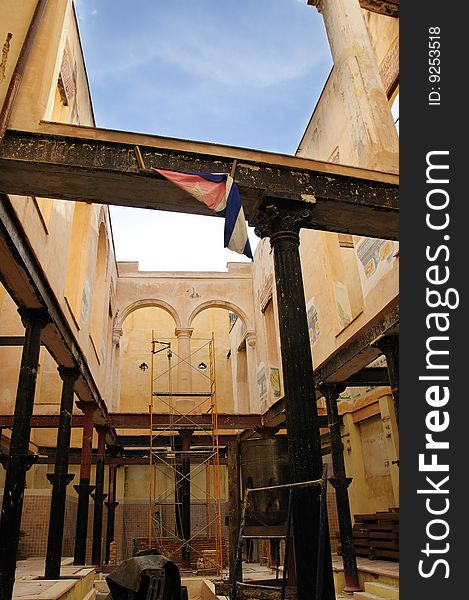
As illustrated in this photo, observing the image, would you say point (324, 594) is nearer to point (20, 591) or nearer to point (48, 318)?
point (20, 591)

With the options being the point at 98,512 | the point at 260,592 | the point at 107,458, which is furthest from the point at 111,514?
the point at 260,592

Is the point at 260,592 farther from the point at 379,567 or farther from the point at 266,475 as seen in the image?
the point at 379,567

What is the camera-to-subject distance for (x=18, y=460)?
7461mm

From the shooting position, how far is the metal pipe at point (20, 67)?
19.2ft

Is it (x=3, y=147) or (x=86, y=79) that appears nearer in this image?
(x=3, y=147)

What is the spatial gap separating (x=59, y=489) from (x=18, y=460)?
8.92 feet

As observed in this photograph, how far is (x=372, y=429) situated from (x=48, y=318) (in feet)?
29.0

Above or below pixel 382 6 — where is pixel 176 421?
below

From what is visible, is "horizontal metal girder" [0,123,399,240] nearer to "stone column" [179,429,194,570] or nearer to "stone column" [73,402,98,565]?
"stone column" [73,402,98,565]

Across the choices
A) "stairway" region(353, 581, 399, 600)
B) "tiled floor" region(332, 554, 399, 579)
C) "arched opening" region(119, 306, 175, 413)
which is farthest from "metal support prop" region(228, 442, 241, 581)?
"arched opening" region(119, 306, 175, 413)

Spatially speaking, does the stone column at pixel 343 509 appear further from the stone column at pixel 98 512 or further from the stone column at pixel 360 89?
the stone column at pixel 98 512

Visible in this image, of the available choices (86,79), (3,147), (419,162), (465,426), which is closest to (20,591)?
(3,147)

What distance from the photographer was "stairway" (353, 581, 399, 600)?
796 centimetres

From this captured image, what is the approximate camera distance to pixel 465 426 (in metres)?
2.94
